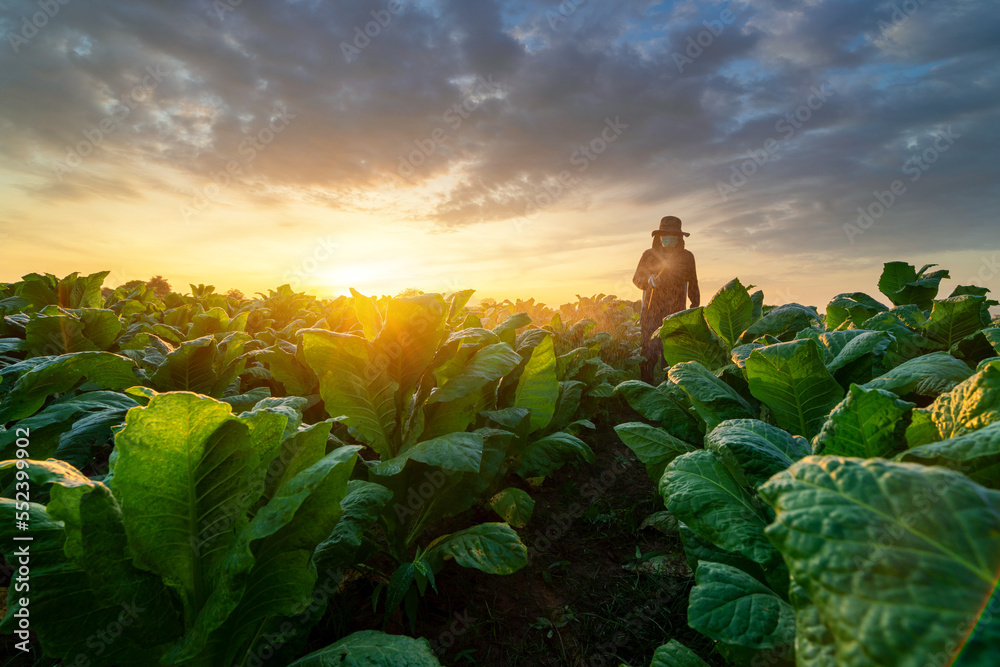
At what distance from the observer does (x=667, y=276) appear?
260 inches

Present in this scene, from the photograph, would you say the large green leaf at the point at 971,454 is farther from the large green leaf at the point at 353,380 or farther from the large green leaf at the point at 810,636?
the large green leaf at the point at 353,380

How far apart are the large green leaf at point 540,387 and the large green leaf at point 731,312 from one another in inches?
37.3

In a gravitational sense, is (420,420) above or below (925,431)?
below

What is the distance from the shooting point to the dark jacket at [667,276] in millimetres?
6609

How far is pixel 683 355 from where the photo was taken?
2.69 m

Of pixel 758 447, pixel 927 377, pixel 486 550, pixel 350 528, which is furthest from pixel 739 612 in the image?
pixel 350 528

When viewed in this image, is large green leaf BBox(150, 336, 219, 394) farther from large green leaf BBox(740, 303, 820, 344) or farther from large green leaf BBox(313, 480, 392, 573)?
large green leaf BBox(740, 303, 820, 344)

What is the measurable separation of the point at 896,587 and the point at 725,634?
0.66m

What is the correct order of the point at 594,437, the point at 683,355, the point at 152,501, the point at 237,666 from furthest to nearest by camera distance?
1. the point at 594,437
2. the point at 683,355
3. the point at 237,666
4. the point at 152,501

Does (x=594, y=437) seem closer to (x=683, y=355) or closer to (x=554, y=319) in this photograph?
(x=554, y=319)

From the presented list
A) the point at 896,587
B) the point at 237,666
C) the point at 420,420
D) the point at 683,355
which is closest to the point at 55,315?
the point at 420,420

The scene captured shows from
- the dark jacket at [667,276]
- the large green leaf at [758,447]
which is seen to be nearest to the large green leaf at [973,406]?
the large green leaf at [758,447]

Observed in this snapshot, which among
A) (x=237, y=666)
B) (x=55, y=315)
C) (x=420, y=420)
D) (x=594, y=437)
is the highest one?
(x=55, y=315)

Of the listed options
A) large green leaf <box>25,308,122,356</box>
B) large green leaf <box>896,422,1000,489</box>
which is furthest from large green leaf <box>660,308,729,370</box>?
large green leaf <box>25,308,122,356</box>
